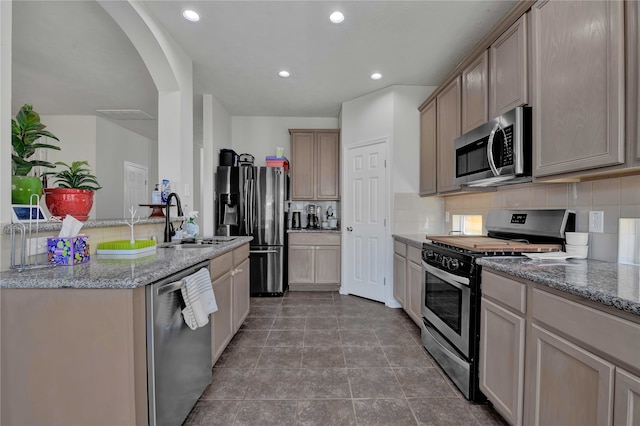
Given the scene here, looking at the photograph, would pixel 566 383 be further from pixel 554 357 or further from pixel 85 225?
pixel 85 225

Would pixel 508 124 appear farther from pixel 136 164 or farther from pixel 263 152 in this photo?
pixel 136 164

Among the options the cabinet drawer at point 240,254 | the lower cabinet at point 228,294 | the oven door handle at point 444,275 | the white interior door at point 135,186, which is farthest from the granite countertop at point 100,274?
the white interior door at point 135,186

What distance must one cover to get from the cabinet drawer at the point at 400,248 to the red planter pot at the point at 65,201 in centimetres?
268

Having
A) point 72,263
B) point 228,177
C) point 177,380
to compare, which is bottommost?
point 177,380

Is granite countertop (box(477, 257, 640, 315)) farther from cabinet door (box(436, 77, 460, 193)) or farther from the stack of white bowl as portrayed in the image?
cabinet door (box(436, 77, 460, 193))

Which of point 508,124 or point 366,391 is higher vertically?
point 508,124

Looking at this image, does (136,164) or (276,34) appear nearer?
(276,34)

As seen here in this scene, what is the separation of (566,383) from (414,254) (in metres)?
1.66

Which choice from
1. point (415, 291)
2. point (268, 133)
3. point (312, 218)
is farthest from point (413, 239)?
point (268, 133)

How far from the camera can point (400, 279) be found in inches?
123

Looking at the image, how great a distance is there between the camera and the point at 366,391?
1.80m

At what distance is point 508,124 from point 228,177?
10.7 feet

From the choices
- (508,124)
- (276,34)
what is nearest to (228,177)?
(276,34)

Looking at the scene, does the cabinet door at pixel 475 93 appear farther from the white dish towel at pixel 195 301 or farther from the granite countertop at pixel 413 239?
the white dish towel at pixel 195 301
